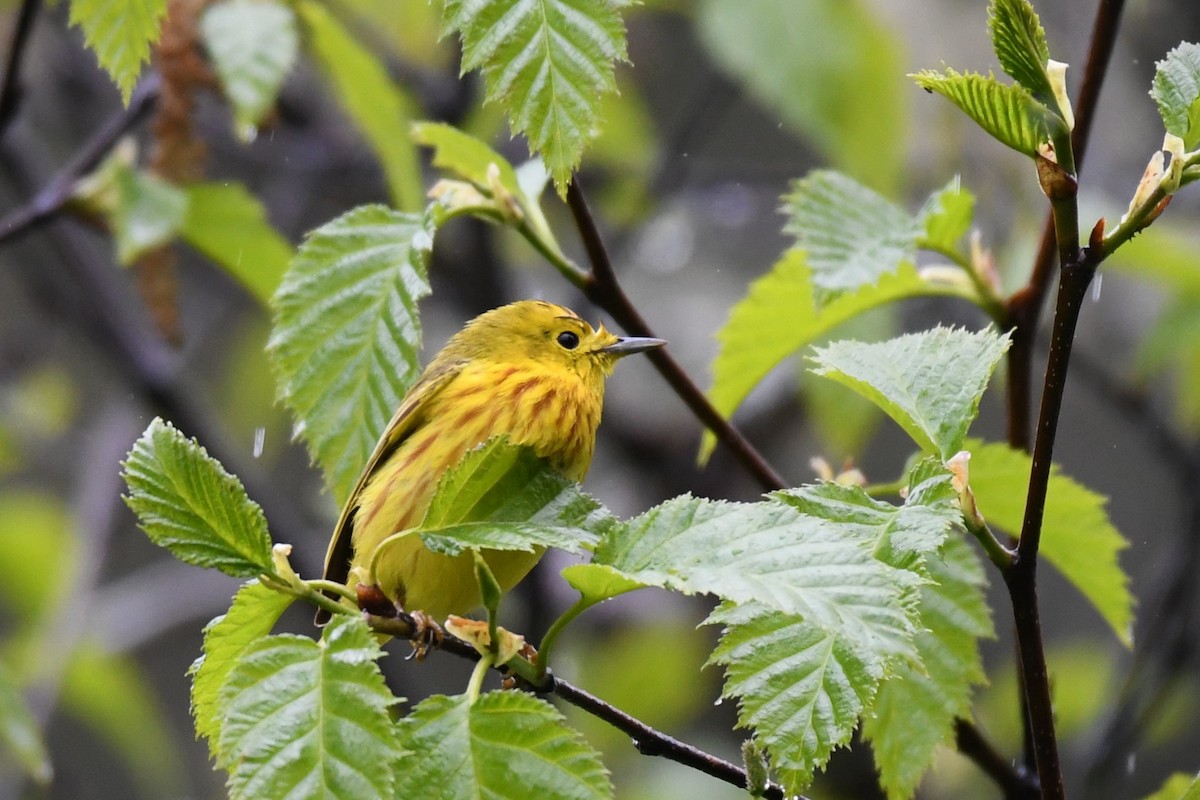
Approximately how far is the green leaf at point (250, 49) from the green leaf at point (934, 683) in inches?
52.8

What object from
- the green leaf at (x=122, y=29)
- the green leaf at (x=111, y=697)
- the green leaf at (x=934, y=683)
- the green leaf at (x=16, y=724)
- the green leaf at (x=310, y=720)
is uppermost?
the green leaf at (x=122, y=29)

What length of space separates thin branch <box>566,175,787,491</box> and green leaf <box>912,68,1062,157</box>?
0.73 m

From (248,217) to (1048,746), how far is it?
5.97 ft

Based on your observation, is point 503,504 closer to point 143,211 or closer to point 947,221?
point 947,221

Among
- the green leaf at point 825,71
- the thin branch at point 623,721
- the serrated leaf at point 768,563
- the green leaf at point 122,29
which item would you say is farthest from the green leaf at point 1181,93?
the green leaf at point 825,71

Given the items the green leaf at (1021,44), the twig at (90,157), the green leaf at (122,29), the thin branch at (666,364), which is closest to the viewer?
the green leaf at (1021,44)

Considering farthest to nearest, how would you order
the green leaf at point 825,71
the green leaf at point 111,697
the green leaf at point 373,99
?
the green leaf at point 111,697
the green leaf at point 825,71
the green leaf at point 373,99

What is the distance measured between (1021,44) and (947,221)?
2.85 ft

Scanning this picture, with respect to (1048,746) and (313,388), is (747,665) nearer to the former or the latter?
(1048,746)

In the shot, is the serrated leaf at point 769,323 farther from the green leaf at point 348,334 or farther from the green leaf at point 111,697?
the green leaf at point 111,697

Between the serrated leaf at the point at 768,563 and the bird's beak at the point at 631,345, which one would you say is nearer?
the serrated leaf at the point at 768,563

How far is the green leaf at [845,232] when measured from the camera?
190 centimetres

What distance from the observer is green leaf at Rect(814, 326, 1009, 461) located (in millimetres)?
1415

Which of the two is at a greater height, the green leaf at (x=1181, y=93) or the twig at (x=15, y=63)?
the twig at (x=15, y=63)
